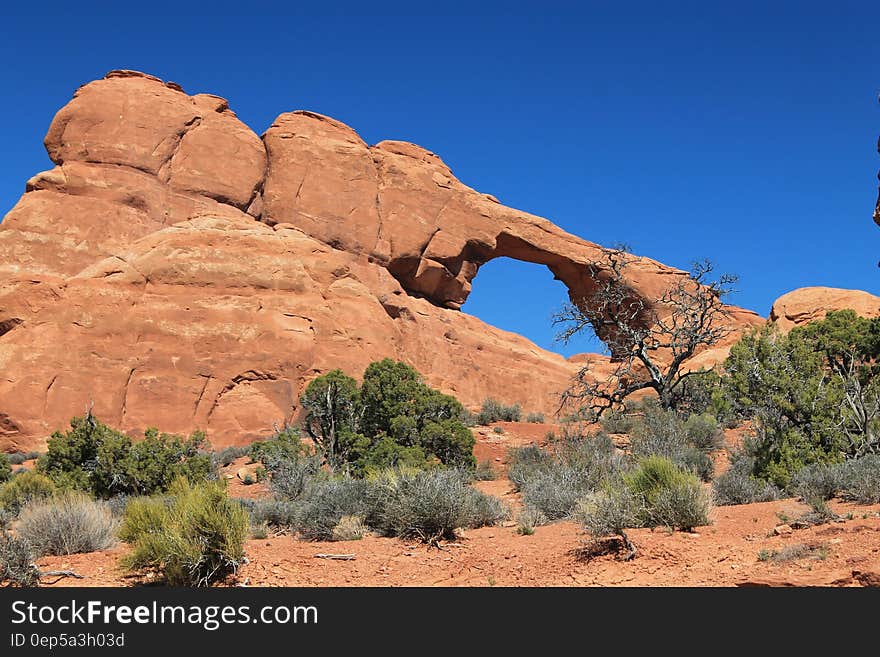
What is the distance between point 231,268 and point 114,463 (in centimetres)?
1455

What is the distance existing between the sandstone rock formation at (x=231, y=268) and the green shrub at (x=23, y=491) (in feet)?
35.3

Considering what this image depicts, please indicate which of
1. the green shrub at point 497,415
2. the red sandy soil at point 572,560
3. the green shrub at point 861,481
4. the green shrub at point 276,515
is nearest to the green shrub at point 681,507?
the red sandy soil at point 572,560

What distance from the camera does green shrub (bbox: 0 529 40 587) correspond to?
7.47 meters

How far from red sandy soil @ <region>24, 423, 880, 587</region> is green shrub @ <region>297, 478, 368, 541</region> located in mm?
322

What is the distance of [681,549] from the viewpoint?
7570 millimetres

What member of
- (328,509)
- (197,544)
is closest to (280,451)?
(328,509)

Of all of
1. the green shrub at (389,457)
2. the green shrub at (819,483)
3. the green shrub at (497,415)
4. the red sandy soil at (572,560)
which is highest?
the green shrub at (497,415)

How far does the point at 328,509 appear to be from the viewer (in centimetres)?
1020

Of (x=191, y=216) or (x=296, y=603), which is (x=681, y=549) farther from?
(x=191, y=216)

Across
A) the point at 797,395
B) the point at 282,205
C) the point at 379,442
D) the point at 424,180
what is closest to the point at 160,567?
the point at 379,442

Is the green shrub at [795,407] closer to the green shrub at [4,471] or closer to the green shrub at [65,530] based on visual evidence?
the green shrub at [65,530]

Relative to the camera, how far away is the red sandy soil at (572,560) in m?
6.58

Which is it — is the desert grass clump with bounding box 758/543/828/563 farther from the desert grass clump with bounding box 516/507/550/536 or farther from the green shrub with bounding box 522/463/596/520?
the green shrub with bounding box 522/463/596/520

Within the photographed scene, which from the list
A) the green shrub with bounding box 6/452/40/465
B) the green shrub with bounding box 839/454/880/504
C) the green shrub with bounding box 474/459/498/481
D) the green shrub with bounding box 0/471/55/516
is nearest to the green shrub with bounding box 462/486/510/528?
the green shrub with bounding box 839/454/880/504
